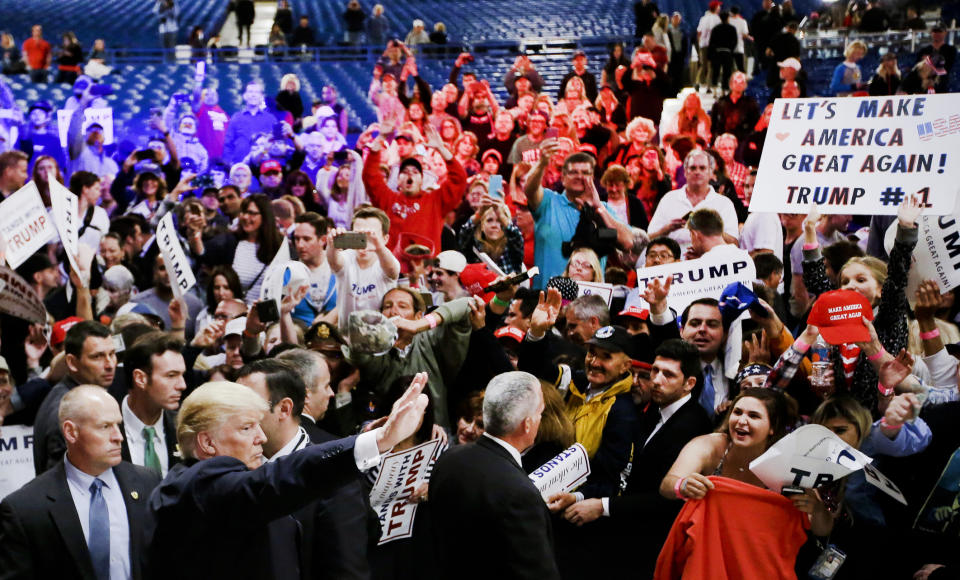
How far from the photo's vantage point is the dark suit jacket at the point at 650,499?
4.84 metres

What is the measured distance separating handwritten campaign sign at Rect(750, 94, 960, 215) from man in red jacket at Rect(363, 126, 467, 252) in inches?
108

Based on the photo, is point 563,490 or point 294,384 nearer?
point 294,384

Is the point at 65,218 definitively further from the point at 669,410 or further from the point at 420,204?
the point at 669,410

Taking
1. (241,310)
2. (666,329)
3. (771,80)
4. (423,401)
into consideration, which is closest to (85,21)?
(771,80)

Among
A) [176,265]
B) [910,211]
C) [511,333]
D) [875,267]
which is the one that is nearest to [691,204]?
[511,333]

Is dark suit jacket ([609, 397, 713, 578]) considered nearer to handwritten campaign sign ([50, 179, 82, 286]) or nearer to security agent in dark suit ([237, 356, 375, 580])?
security agent in dark suit ([237, 356, 375, 580])

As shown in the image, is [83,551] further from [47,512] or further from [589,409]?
[589,409]

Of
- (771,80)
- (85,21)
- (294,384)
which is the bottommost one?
(294,384)

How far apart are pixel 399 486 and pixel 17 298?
2.77m

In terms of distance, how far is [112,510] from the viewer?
4250 mm

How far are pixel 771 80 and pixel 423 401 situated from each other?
41.7 feet

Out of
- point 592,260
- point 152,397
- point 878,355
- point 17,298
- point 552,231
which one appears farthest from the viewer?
point 552,231

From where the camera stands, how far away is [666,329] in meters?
5.86

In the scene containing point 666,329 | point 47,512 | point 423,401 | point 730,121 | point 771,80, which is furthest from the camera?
point 771,80
